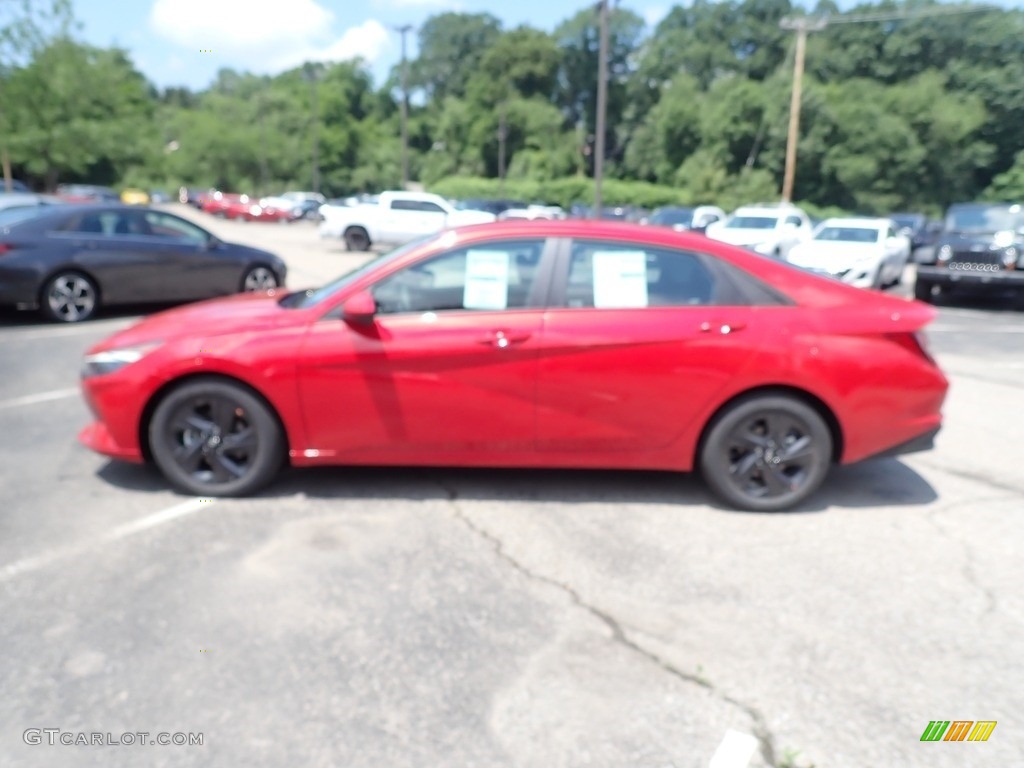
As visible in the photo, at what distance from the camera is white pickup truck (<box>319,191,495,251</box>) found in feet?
81.4

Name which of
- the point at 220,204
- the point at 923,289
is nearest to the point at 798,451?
the point at 923,289

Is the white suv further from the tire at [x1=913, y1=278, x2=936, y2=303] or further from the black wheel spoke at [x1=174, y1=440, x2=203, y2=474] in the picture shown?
the black wheel spoke at [x1=174, y1=440, x2=203, y2=474]

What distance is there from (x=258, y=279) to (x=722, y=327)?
847cm

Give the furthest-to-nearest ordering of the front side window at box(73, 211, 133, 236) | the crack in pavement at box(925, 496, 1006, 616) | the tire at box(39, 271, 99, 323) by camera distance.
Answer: the front side window at box(73, 211, 133, 236) < the tire at box(39, 271, 99, 323) < the crack in pavement at box(925, 496, 1006, 616)

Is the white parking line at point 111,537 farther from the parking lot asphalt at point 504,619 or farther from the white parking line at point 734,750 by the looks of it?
the white parking line at point 734,750

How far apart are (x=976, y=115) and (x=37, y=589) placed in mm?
70750

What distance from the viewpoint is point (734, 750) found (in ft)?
8.74

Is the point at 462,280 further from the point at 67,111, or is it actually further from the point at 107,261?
the point at 67,111

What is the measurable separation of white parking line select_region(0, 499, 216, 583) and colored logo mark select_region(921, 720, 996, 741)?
351 cm

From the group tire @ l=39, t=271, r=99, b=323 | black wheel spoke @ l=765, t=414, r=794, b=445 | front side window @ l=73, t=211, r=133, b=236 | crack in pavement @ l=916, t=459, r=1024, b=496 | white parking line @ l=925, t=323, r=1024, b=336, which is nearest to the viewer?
black wheel spoke @ l=765, t=414, r=794, b=445

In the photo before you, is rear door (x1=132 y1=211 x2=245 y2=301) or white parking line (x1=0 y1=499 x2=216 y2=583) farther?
rear door (x1=132 y1=211 x2=245 y2=301)

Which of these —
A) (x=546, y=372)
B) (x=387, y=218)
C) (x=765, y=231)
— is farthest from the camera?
(x=387, y=218)

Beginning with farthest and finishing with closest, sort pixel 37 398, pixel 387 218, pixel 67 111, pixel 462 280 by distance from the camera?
1. pixel 67 111
2. pixel 387 218
3. pixel 37 398
4. pixel 462 280

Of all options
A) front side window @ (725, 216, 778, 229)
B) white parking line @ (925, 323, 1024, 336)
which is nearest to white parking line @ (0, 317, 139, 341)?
white parking line @ (925, 323, 1024, 336)
